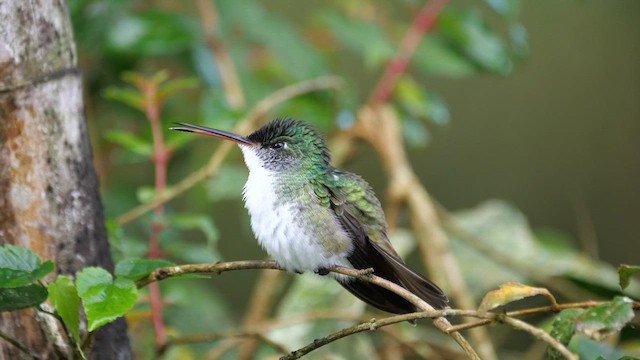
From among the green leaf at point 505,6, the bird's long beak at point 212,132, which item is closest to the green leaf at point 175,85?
the bird's long beak at point 212,132

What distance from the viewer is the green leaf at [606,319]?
1.11 m

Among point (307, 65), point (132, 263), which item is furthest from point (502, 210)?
point (132, 263)

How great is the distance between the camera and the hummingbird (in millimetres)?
1646

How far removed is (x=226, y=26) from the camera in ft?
9.71

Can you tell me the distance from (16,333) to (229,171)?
150 centimetres

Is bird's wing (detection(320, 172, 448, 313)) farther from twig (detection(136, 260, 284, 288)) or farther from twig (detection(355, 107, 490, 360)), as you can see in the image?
twig (detection(355, 107, 490, 360))

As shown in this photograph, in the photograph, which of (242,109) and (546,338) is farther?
(242,109)

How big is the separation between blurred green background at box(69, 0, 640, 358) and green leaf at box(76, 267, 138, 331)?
554 millimetres

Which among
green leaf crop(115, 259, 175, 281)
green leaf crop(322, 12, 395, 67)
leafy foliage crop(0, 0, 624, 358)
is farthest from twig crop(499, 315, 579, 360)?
green leaf crop(322, 12, 395, 67)

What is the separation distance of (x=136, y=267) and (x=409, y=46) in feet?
6.14

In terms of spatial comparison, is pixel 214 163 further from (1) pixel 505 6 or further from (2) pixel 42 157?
(1) pixel 505 6

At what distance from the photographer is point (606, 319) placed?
112cm

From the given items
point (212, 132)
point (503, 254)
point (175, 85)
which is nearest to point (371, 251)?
point (212, 132)

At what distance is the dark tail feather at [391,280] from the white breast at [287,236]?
0.13 feet
